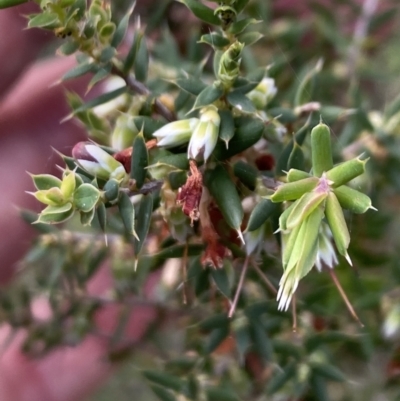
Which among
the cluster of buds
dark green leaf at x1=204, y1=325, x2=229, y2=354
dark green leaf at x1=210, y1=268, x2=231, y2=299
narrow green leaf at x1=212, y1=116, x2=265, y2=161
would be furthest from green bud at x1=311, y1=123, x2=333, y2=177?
dark green leaf at x1=204, y1=325, x2=229, y2=354

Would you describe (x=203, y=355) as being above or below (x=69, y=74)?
below

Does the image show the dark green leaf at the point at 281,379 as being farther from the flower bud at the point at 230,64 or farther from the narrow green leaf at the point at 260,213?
the flower bud at the point at 230,64

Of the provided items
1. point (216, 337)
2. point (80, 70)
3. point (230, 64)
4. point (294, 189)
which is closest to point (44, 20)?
point (80, 70)

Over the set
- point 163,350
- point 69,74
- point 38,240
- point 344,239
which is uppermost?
point 69,74

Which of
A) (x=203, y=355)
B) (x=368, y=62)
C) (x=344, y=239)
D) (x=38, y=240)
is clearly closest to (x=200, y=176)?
(x=344, y=239)

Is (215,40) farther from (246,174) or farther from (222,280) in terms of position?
(222,280)

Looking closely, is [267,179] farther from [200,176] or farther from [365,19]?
[365,19]

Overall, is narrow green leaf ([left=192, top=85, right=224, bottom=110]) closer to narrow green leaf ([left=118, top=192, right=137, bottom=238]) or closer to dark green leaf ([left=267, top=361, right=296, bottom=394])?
narrow green leaf ([left=118, top=192, right=137, bottom=238])
